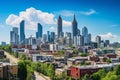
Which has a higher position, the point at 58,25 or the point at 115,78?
the point at 58,25

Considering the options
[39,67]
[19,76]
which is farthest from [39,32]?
[19,76]

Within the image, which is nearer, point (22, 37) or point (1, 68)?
point (1, 68)

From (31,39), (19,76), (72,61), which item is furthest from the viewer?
(31,39)

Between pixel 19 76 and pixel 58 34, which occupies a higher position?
pixel 58 34

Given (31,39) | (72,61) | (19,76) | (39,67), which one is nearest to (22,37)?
(31,39)

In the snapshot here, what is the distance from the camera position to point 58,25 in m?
92.6

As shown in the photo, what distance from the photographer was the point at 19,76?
2291 cm

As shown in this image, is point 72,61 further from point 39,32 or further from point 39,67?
point 39,32

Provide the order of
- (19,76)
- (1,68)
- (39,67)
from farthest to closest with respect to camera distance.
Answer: (39,67) → (19,76) → (1,68)

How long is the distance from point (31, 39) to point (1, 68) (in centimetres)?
6244

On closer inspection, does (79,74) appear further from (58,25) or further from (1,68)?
(58,25)

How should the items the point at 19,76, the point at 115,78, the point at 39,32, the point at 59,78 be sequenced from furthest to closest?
the point at 39,32, the point at 59,78, the point at 19,76, the point at 115,78

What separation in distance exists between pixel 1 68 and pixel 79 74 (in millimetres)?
7071

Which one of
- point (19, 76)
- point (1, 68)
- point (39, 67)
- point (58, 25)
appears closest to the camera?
point (1, 68)
